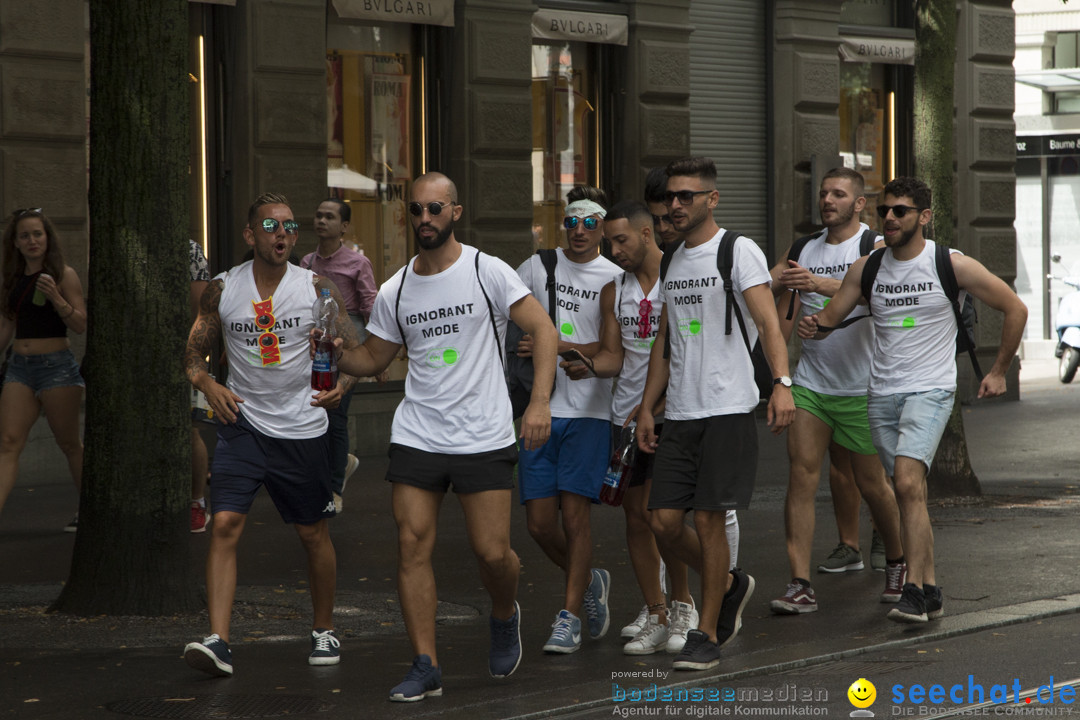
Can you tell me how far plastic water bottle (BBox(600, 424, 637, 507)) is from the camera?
6.67 m

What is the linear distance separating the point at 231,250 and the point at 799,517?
675 centimetres

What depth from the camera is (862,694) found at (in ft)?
18.7

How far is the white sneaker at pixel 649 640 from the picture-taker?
262 inches

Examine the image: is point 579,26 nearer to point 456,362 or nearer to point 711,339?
point 711,339

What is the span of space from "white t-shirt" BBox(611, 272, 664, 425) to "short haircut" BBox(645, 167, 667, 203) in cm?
34

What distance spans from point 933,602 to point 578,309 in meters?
1.98

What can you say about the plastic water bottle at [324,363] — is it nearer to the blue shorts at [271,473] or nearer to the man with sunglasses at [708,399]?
the blue shorts at [271,473]

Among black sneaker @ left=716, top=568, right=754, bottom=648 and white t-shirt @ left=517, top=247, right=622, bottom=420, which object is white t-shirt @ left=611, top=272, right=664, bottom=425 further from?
black sneaker @ left=716, top=568, right=754, bottom=648

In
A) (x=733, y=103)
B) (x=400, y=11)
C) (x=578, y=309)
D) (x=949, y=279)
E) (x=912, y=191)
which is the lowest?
(x=578, y=309)

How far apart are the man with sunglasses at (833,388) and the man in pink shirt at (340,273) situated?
3157mm

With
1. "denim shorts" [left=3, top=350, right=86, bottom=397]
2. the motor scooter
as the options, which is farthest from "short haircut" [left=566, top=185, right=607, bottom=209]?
the motor scooter

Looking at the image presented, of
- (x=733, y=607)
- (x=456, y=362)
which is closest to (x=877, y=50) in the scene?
(x=733, y=607)

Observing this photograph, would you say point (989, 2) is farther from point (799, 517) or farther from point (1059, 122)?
point (799, 517)

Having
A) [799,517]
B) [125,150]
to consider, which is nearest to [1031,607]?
[799,517]
